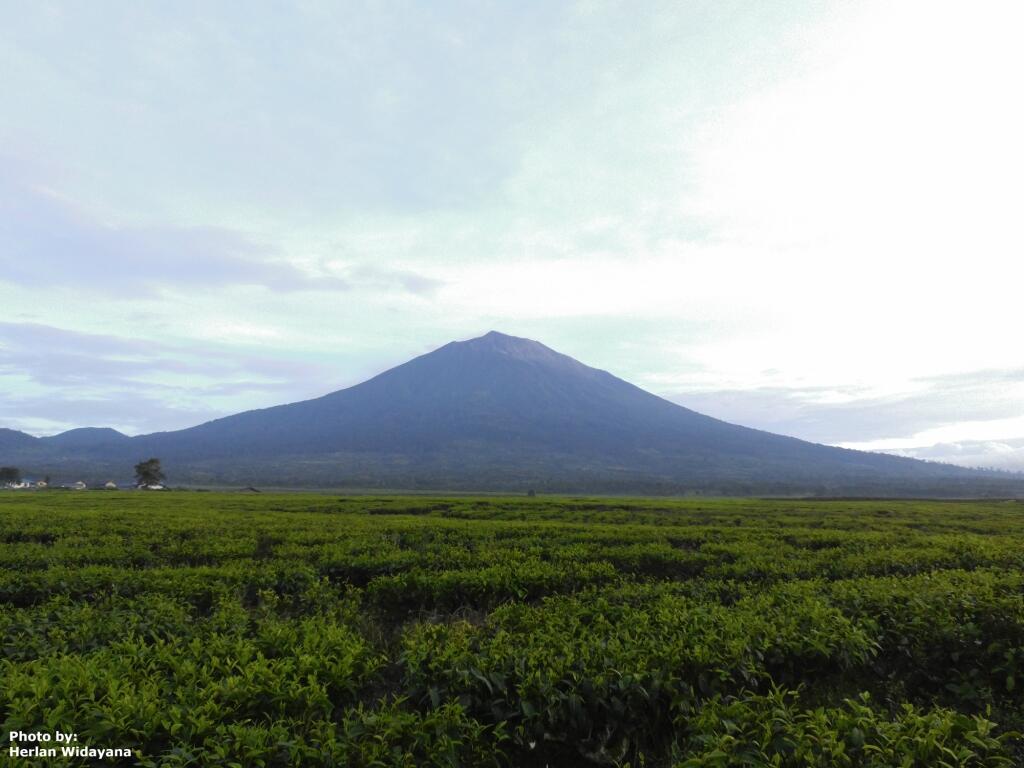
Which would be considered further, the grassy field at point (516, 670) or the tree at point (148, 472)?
the tree at point (148, 472)

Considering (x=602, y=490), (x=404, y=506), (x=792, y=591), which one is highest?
(x=792, y=591)

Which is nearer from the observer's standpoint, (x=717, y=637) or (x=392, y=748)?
(x=392, y=748)

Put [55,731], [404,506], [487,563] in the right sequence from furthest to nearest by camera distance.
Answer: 1. [404,506]
2. [487,563]
3. [55,731]

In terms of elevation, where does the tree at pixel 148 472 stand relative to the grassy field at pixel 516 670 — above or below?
below

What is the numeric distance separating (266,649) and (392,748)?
273 cm

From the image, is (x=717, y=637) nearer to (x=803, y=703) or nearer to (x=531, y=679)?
(x=803, y=703)

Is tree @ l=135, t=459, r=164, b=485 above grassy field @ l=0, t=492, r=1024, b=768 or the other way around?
the other way around

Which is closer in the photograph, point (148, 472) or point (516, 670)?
point (516, 670)

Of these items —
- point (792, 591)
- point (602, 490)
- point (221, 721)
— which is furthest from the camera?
point (602, 490)

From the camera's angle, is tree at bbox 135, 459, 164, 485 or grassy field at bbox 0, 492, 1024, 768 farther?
tree at bbox 135, 459, 164, 485

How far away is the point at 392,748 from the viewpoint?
4.27 metres

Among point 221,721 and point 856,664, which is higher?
point 221,721

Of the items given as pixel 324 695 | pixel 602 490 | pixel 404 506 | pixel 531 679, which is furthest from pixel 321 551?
pixel 602 490

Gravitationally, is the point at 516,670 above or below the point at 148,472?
above
